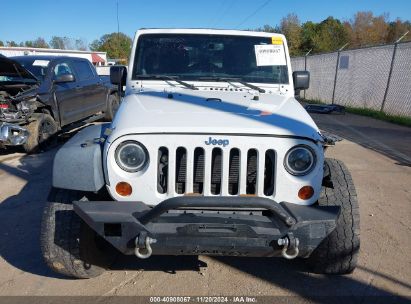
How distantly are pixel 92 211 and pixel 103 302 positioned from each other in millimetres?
803

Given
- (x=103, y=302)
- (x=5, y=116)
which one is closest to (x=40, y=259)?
(x=103, y=302)

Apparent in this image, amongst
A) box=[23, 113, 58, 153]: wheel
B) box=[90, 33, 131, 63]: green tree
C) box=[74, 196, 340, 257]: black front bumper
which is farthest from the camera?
box=[90, 33, 131, 63]: green tree

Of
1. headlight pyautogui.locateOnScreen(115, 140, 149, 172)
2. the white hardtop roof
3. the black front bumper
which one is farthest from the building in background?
the black front bumper

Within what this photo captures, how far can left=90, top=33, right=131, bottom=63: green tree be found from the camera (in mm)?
58575

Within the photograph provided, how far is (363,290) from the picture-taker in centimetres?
302

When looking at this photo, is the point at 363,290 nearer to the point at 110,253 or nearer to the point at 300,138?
the point at 300,138

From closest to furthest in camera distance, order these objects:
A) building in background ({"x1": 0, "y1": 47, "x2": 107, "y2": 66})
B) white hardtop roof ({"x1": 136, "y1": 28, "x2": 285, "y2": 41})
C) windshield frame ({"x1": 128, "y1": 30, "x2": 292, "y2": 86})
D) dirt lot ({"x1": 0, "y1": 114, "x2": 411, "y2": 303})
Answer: dirt lot ({"x1": 0, "y1": 114, "x2": 411, "y2": 303}), windshield frame ({"x1": 128, "y1": 30, "x2": 292, "y2": 86}), white hardtop roof ({"x1": 136, "y1": 28, "x2": 285, "y2": 41}), building in background ({"x1": 0, "y1": 47, "x2": 107, "y2": 66})

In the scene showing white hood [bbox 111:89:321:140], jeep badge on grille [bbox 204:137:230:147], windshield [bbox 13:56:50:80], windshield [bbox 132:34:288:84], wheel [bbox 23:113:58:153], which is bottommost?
wheel [bbox 23:113:58:153]

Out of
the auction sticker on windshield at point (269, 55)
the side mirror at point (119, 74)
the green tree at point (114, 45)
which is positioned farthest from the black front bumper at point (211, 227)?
the green tree at point (114, 45)

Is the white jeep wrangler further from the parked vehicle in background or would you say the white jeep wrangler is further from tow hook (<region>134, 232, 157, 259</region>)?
the parked vehicle in background

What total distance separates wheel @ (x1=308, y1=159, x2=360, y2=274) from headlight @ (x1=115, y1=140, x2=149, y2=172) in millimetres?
1283

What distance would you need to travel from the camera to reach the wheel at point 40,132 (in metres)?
7.07

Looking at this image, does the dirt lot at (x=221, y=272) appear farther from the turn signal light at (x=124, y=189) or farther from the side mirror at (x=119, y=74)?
the side mirror at (x=119, y=74)

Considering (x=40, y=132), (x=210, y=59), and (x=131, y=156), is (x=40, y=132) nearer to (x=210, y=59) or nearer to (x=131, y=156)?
(x=210, y=59)
